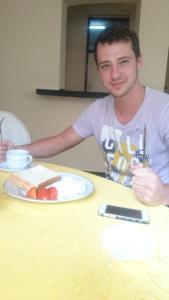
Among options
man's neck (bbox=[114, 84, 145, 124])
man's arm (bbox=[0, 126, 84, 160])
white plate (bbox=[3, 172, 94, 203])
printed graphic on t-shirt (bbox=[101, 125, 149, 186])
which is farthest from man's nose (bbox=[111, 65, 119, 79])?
white plate (bbox=[3, 172, 94, 203])

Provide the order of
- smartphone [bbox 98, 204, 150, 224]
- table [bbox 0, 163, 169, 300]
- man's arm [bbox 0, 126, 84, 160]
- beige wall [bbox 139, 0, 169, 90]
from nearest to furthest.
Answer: table [bbox 0, 163, 169, 300]
smartphone [bbox 98, 204, 150, 224]
man's arm [bbox 0, 126, 84, 160]
beige wall [bbox 139, 0, 169, 90]

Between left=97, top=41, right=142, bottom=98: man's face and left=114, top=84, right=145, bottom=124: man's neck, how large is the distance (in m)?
0.02

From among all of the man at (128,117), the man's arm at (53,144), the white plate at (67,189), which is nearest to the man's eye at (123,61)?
the man at (128,117)

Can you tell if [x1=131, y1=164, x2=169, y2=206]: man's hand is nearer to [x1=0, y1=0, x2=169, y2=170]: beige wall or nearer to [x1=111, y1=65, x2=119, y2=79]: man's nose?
[x1=111, y1=65, x2=119, y2=79]: man's nose

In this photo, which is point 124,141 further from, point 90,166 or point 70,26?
point 70,26

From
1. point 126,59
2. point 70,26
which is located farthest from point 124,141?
point 70,26

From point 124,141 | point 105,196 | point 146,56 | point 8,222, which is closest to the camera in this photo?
point 8,222

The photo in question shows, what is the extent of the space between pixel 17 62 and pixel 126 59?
2.19 metres

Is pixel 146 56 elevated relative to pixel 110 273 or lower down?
elevated

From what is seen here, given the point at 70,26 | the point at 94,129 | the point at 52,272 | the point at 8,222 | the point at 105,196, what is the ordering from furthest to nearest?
A: the point at 70,26
the point at 94,129
the point at 105,196
the point at 8,222
the point at 52,272

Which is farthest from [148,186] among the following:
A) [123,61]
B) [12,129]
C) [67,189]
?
[12,129]

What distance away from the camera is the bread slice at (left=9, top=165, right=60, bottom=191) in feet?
2.97

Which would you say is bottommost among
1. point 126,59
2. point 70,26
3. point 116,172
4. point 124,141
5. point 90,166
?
point 90,166

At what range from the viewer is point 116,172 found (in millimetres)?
1323
